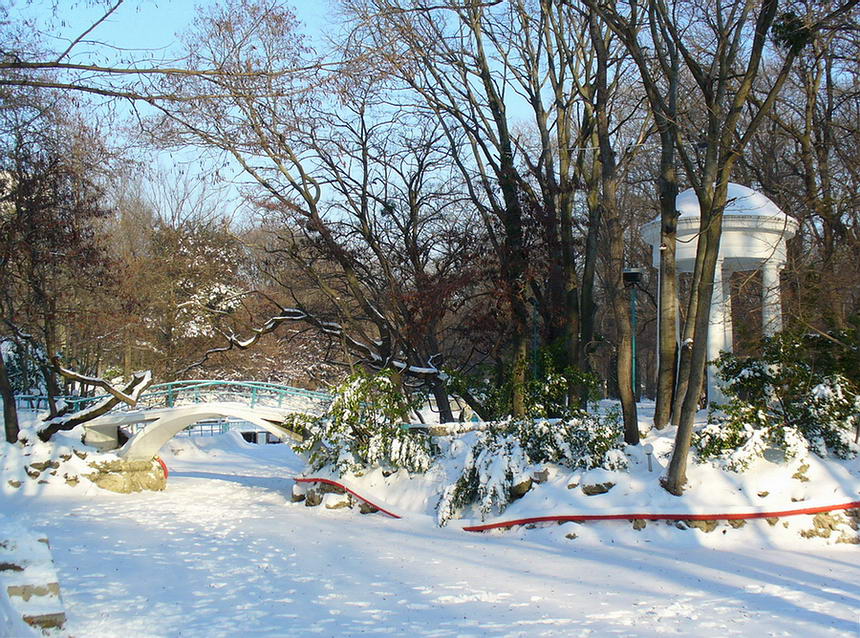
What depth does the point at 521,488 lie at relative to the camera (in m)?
11.8

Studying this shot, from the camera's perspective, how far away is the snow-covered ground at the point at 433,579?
7293 millimetres

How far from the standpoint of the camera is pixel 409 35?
14992mm

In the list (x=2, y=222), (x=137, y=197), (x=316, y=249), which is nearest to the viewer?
(x=2, y=222)

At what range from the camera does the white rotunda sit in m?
13.1

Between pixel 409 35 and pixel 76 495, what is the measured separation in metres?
11.7

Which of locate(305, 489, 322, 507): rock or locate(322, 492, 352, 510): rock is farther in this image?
locate(305, 489, 322, 507): rock

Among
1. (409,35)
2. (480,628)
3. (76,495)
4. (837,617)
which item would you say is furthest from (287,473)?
(837,617)

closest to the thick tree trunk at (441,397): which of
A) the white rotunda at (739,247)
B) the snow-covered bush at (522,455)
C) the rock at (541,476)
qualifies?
the snow-covered bush at (522,455)

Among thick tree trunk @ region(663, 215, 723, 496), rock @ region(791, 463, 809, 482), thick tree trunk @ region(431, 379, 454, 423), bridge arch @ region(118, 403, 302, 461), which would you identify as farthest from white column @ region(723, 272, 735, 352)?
bridge arch @ region(118, 403, 302, 461)

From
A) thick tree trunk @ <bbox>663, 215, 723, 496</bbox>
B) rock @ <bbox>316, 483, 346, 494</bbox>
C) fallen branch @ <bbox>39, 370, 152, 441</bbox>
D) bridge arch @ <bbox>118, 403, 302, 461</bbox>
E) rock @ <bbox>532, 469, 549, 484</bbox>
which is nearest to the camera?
thick tree trunk @ <bbox>663, 215, 723, 496</bbox>

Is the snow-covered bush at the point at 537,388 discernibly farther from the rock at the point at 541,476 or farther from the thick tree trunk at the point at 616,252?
the rock at the point at 541,476

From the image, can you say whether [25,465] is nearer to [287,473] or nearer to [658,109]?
[287,473]

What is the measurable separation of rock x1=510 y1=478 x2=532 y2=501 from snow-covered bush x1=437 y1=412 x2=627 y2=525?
0.01 meters

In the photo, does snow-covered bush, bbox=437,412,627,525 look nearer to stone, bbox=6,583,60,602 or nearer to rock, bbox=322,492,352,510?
rock, bbox=322,492,352,510
